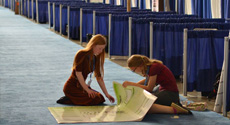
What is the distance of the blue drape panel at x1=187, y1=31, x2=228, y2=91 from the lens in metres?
7.20

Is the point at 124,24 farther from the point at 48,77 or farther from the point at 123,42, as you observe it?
the point at 48,77

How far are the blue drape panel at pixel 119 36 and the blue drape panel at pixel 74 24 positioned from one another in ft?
15.1

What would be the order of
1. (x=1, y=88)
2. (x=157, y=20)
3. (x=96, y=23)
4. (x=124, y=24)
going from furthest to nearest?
1. (x=96, y=23)
2. (x=124, y=24)
3. (x=157, y=20)
4. (x=1, y=88)

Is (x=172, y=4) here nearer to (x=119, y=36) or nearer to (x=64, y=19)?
(x=64, y=19)

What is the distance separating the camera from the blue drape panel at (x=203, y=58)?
283 inches

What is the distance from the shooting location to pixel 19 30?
19.3 metres

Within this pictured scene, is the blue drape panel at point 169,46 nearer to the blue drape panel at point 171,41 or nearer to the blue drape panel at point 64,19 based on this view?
the blue drape panel at point 171,41

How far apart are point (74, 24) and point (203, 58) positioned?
9058 mm

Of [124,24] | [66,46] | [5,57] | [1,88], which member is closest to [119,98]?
[1,88]

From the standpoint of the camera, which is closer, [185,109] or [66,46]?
[185,109]

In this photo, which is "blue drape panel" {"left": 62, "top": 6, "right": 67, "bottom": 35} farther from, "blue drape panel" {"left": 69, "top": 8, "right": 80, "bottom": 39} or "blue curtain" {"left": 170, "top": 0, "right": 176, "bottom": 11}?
"blue curtain" {"left": 170, "top": 0, "right": 176, "bottom": 11}

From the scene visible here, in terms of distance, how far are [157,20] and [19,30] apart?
10.6 meters

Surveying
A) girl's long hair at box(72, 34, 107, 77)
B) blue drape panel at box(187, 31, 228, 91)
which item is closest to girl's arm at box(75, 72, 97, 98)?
girl's long hair at box(72, 34, 107, 77)

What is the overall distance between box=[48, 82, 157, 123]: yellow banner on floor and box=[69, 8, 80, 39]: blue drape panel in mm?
9647
